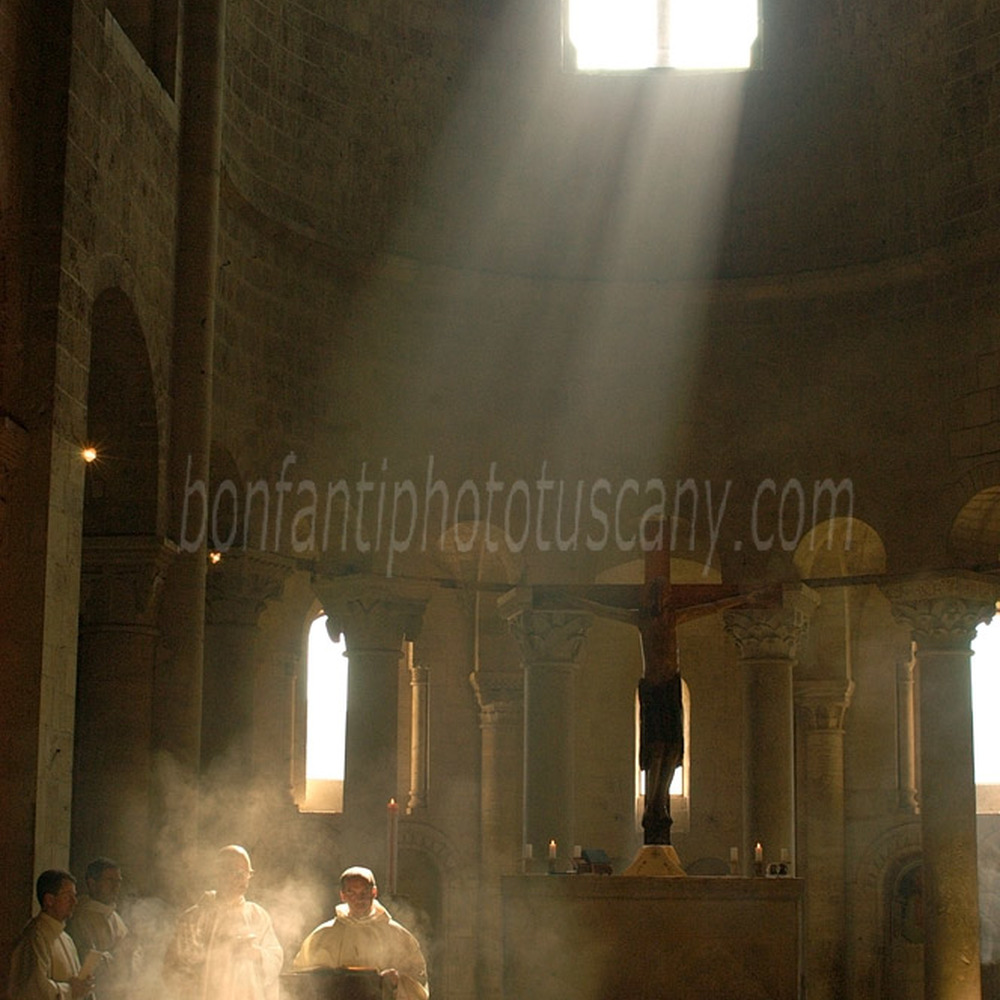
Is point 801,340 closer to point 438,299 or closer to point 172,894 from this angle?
point 438,299

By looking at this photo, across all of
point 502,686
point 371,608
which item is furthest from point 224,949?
point 502,686

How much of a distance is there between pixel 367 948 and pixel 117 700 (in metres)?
6.19

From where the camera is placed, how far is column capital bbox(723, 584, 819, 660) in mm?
18859

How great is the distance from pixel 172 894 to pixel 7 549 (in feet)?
14.2

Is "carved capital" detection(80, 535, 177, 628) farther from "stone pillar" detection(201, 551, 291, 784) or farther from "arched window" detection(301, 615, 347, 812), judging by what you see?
"arched window" detection(301, 615, 347, 812)

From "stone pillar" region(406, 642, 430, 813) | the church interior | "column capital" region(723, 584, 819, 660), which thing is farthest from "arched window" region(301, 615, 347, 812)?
"column capital" region(723, 584, 819, 660)

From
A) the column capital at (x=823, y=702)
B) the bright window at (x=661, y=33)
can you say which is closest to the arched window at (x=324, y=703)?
the column capital at (x=823, y=702)

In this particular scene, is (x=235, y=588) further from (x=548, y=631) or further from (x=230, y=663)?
(x=548, y=631)

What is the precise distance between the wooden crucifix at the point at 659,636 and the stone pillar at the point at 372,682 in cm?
566

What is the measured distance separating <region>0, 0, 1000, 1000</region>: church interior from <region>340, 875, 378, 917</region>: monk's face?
5.34m

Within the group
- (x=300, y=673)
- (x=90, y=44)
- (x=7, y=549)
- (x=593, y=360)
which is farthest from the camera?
(x=300, y=673)

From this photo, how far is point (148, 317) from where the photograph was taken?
14672mm

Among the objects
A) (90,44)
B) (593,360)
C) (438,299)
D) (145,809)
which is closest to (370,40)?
(438,299)

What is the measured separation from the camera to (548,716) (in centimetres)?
1864
